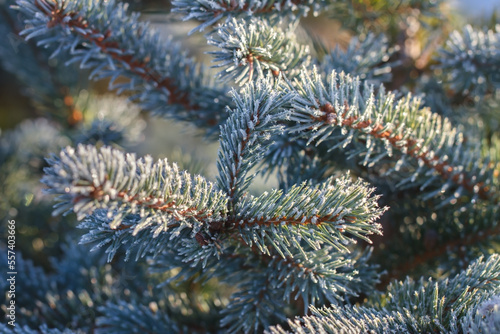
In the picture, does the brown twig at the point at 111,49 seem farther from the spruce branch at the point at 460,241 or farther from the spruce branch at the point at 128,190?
the spruce branch at the point at 460,241

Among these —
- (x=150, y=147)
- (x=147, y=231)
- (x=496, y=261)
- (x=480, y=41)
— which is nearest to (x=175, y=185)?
(x=147, y=231)

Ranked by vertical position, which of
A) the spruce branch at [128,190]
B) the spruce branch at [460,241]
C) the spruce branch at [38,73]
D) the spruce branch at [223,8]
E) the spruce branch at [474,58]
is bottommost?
the spruce branch at [460,241]

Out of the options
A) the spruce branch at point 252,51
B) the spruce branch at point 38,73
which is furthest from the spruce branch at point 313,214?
the spruce branch at point 38,73

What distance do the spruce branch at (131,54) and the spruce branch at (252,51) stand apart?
0.13 meters

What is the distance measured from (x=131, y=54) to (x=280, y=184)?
0.27m

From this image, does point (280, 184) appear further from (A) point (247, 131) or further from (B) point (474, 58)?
(B) point (474, 58)

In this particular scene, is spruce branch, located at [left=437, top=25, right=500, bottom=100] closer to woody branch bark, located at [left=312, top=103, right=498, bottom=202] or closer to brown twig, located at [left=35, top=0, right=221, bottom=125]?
woody branch bark, located at [left=312, top=103, right=498, bottom=202]

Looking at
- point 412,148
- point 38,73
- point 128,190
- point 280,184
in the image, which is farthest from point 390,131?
point 38,73

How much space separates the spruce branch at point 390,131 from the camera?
44 centimetres

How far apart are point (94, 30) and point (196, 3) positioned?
0.49 ft

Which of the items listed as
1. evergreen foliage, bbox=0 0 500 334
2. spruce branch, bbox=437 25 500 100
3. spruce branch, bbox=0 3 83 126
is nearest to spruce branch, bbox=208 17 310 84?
evergreen foliage, bbox=0 0 500 334

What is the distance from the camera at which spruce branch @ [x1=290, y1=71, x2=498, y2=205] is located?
0.44 meters

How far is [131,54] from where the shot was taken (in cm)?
60

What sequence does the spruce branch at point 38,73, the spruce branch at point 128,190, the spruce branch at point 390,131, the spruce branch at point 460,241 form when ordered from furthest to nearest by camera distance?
the spruce branch at point 38,73 → the spruce branch at point 460,241 → the spruce branch at point 390,131 → the spruce branch at point 128,190
